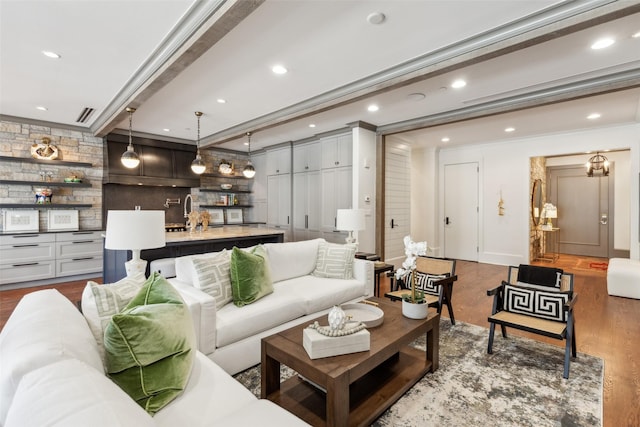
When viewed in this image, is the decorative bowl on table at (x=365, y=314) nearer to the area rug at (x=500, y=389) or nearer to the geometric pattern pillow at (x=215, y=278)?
the area rug at (x=500, y=389)

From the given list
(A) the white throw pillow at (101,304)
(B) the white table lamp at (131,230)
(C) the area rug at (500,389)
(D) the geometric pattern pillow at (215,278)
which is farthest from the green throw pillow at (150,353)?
(D) the geometric pattern pillow at (215,278)

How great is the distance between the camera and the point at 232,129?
5.74m

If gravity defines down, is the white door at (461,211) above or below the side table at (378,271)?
above

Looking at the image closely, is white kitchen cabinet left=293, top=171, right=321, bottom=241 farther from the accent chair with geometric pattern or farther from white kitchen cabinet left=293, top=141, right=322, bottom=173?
the accent chair with geometric pattern

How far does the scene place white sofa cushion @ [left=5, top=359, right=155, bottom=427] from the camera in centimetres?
70

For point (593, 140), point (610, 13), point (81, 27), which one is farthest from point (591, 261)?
point (81, 27)

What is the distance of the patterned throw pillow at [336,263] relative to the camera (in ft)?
11.7

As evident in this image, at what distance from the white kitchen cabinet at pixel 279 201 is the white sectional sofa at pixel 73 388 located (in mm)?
5311

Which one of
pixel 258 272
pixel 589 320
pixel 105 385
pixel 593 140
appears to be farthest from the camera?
pixel 593 140

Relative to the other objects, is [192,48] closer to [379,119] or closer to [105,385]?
[105,385]

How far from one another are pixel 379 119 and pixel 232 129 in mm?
2620

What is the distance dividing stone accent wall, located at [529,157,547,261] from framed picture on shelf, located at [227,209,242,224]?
6419 mm

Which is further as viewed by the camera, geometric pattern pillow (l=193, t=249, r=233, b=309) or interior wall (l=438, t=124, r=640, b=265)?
interior wall (l=438, t=124, r=640, b=265)

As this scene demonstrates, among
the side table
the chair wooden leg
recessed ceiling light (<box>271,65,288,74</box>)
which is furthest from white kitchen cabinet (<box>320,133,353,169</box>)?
the chair wooden leg
